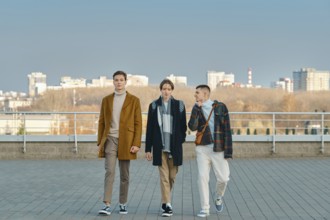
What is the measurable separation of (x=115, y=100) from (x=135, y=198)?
7.58 feet

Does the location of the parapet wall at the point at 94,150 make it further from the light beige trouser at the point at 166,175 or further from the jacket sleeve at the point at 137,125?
the light beige trouser at the point at 166,175

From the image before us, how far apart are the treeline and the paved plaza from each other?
243 ft

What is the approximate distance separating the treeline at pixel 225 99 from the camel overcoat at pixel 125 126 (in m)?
Answer: 80.9

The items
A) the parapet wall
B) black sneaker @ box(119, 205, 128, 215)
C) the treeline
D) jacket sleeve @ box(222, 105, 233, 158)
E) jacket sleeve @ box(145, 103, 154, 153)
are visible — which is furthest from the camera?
the treeline

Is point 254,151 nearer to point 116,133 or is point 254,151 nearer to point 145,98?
point 116,133

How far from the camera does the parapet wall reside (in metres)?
19.8

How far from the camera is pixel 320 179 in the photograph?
14.3 meters

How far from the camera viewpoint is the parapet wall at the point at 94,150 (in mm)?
19781

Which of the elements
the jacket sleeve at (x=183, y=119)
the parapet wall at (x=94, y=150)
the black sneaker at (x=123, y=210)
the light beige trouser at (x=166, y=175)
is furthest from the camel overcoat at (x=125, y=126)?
the parapet wall at (x=94, y=150)

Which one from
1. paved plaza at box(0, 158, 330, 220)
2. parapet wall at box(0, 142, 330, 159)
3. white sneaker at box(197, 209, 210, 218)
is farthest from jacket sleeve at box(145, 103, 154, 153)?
parapet wall at box(0, 142, 330, 159)

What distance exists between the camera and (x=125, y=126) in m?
9.70

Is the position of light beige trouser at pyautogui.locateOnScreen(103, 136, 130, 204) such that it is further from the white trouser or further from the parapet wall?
the parapet wall

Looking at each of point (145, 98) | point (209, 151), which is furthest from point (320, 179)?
point (145, 98)

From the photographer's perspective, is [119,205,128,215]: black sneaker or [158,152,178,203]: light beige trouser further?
[119,205,128,215]: black sneaker
